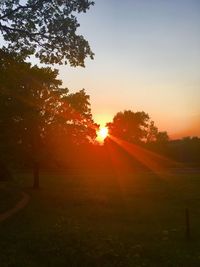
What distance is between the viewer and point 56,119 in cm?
4156

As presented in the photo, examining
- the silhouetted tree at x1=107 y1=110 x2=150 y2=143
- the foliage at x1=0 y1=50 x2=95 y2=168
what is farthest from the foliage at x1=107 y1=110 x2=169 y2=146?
the foliage at x1=0 y1=50 x2=95 y2=168

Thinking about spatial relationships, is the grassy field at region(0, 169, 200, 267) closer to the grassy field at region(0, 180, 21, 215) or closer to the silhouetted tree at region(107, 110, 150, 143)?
the grassy field at region(0, 180, 21, 215)

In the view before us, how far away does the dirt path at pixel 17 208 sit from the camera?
23772 millimetres

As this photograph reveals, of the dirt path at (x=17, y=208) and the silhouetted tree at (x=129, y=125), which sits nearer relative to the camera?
the dirt path at (x=17, y=208)

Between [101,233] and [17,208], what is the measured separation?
1028cm

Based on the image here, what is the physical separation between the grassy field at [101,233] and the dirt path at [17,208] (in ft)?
1.68

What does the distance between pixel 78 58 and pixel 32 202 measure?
11.8 m

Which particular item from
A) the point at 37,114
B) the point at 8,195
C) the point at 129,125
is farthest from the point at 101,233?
the point at 129,125

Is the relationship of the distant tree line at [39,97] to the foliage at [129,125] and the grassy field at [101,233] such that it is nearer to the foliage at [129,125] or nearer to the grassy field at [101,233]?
the grassy field at [101,233]

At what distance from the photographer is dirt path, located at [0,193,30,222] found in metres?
23.8

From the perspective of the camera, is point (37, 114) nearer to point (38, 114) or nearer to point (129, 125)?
point (38, 114)

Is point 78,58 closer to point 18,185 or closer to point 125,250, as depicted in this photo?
point 125,250

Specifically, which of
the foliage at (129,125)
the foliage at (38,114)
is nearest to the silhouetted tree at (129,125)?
the foliage at (129,125)

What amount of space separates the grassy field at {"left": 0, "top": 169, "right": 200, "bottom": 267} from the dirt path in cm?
51
